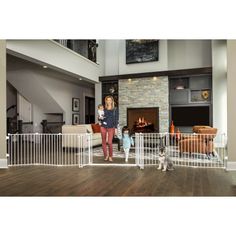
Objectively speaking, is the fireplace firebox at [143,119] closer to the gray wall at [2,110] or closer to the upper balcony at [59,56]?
the upper balcony at [59,56]

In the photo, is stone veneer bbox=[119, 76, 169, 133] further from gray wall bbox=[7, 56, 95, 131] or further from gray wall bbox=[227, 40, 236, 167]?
gray wall bbox=[227, 40, 236, 167]

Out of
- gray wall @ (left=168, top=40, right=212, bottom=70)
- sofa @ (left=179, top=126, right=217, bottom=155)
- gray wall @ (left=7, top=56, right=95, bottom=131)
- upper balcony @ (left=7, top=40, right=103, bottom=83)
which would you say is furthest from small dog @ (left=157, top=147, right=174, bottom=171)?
gray wall @ (left=168, top=40, right=212, bottom=70)

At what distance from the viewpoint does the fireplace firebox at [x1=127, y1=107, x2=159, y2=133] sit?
26.2ft

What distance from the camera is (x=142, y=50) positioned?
330 inches

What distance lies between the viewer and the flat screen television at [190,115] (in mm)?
7730

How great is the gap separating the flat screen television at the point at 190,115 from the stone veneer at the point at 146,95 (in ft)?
1.17

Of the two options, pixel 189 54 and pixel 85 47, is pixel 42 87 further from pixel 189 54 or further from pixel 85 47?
pixel 189 54

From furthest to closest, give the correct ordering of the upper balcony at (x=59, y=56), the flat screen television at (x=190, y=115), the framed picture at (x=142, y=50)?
1. the framed picture at (x=142, y=50)
2. the flat screen television at (x=190, y=115)
3. the upper balcony at (x=59, y=56)

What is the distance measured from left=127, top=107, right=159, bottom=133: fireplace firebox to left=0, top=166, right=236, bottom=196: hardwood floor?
3861 millimetres

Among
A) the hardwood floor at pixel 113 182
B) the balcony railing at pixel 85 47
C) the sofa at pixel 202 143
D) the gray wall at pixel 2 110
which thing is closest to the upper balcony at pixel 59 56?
the balcony railing at pixel 85 47
